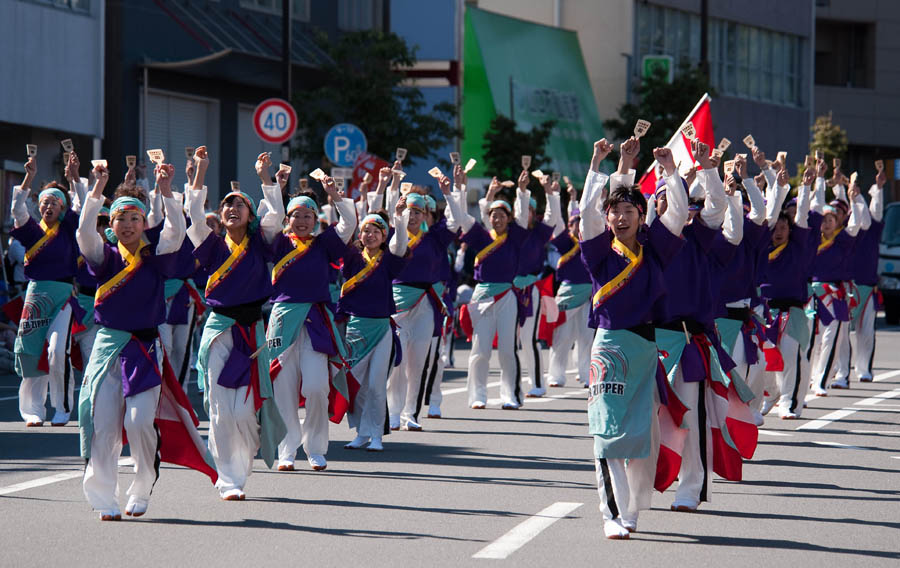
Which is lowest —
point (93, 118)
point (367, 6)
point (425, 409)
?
point (425, 409)

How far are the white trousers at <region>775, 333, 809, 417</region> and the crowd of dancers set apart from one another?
21 mm

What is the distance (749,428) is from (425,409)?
5793 millimetres

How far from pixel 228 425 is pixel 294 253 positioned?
181 cm

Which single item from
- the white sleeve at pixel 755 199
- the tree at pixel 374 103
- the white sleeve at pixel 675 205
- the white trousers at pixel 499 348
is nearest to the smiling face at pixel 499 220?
the white trousers at pixel 499 348

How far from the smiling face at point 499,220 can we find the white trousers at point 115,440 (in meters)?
7.25

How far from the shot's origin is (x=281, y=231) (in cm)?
1008

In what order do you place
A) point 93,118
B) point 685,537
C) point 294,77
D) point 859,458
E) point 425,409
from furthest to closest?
point 294,77, point 93,118, point 425,409, point 859,458, point 685,537

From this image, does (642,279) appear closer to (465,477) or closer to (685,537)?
(685,537)

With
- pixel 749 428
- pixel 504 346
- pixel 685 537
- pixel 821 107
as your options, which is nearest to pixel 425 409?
pixel 504 346

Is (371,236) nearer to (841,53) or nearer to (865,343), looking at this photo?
(865,343)

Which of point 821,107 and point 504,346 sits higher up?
point 821,107

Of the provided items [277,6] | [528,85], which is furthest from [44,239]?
[528,85]

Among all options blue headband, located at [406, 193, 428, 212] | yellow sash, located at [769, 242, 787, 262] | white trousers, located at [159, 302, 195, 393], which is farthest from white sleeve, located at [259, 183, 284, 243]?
yellow sash, located at [769, 242, 787, 262]

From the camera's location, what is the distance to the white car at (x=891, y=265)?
103ft
